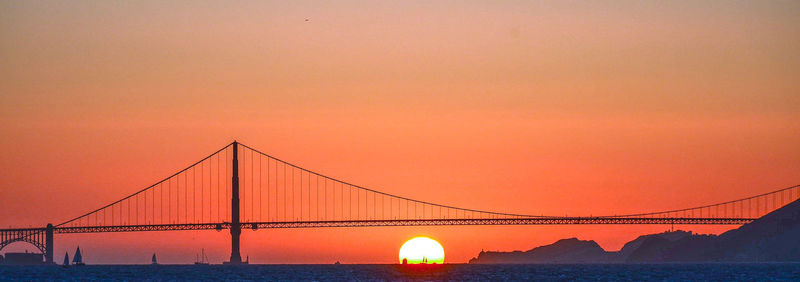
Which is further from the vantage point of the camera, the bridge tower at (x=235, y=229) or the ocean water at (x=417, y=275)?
the bridge tower at (x=235, y=229)

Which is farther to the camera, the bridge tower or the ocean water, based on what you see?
the bridge tower

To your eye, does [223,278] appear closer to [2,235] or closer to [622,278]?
[622,278]

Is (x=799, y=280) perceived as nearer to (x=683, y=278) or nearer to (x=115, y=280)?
(x=683, y=278)

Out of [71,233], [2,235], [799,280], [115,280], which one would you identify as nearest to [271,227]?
[71,233]

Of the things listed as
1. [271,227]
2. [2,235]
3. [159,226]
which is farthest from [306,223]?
[2,235]

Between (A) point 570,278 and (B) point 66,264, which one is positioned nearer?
(A) point 570,278

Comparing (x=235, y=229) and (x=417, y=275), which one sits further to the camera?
(x=235, y=229)

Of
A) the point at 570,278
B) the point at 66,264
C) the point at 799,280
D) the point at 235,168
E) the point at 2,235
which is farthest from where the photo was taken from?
the point at 2,235

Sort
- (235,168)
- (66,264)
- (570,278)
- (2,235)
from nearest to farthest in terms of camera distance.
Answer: (570,278) → (66,264) → (235,168) → (2,235)

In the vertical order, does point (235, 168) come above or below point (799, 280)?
above
